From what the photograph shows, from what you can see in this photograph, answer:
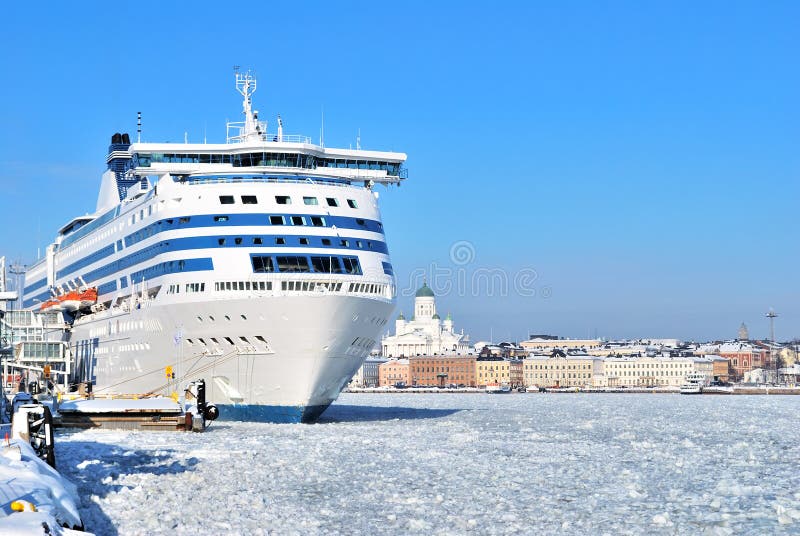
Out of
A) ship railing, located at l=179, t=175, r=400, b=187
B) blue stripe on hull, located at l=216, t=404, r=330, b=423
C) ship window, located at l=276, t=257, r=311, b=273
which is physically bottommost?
blue stripe on hull, located at l=216, t=404, r=330, b=423

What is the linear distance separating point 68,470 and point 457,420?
98.9 ft

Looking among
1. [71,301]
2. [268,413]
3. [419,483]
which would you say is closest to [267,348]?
[268,413]

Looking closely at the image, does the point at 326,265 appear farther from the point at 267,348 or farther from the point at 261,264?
the point at 267,348

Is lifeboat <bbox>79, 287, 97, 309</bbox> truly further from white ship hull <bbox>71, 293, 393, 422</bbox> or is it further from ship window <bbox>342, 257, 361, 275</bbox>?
ship window <bbox>342, 257, 361, 275</bbox>

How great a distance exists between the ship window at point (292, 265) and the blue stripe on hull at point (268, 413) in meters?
4.95

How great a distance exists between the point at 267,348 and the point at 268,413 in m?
2.58

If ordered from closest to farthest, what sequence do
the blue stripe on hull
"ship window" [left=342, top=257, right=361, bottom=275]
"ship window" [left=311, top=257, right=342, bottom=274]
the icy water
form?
the icy water, the blue stripe on hull, "ship window" [left=311, top=257, right=342, bottom=274], "ship window" [left=342, top=257, right=361, bottom=275]

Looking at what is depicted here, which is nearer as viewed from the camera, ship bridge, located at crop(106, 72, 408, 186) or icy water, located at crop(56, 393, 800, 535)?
icy water, located at crop(56, 393, 800, 535)

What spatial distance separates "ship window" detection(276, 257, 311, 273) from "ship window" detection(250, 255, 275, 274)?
12.9 inches

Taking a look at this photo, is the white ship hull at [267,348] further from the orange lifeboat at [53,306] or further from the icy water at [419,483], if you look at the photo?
the orange lifeboat at [53,306]

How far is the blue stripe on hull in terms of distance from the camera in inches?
1630

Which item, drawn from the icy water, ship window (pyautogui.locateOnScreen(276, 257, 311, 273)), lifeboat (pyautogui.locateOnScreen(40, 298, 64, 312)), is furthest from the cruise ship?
lifeboat (pyautogui.locateOnScreen(40, 298, 64, 312))

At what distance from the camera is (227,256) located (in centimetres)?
→ 4162

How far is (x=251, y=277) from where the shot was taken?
40906 mm
